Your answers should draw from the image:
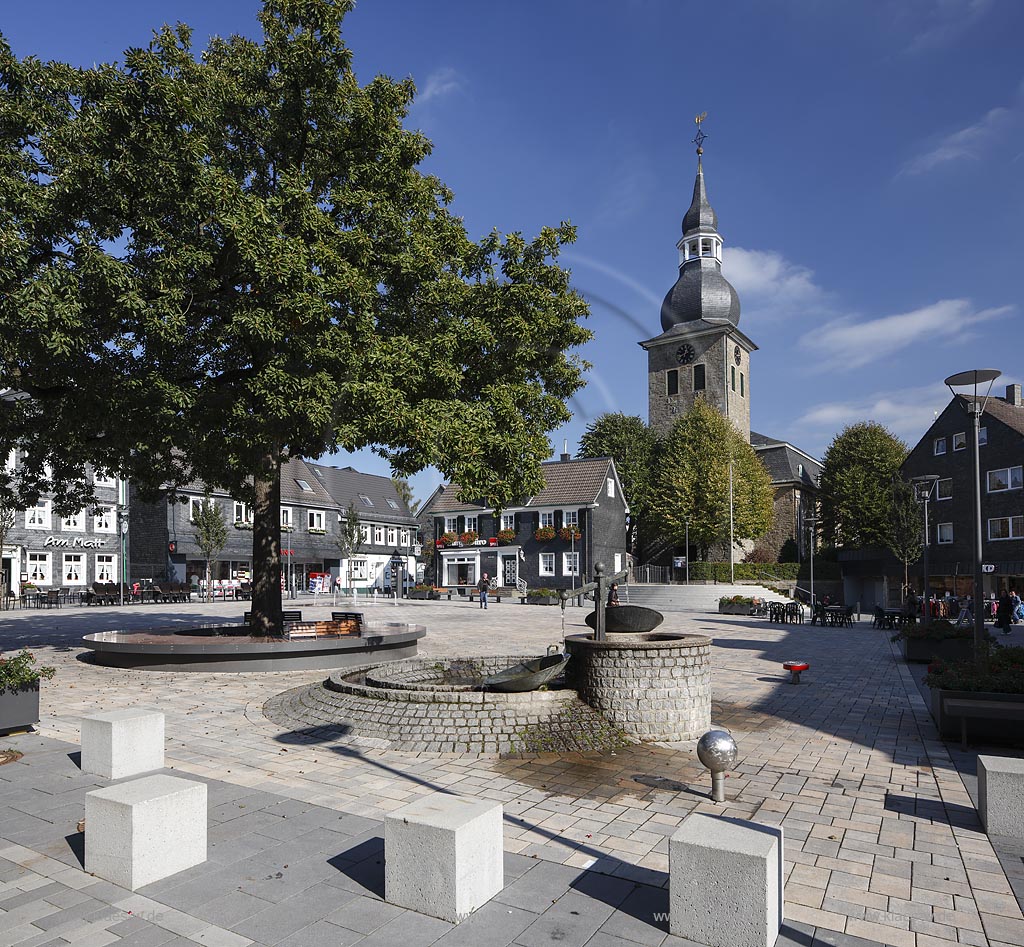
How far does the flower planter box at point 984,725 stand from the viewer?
890cm

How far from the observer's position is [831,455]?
60719mm

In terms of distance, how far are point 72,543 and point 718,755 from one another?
47847 mm

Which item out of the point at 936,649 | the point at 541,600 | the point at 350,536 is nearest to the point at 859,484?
the point at 541,600

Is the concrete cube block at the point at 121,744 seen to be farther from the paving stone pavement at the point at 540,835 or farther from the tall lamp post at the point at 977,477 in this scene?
the tall lamp post at the point at 977,477

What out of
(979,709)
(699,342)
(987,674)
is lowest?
(979,709)

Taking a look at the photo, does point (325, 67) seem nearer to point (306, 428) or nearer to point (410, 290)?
point (410, 290)

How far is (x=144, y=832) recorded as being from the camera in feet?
17.0

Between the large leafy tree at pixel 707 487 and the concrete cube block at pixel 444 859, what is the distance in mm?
55253

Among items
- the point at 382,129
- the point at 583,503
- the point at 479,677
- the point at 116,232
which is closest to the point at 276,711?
the point at 479,677

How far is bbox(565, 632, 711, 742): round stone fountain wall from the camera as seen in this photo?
30.7ft

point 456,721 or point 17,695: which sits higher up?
point 17,695

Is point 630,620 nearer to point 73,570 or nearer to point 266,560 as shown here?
point 266,560

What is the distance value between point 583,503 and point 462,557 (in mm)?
10221

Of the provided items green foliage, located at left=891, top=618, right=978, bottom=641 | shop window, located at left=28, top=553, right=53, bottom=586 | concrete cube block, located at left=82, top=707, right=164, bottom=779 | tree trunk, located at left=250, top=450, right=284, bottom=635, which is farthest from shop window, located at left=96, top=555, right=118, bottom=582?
green foliage, located at left=891, top=618, right=978, bottom=641
